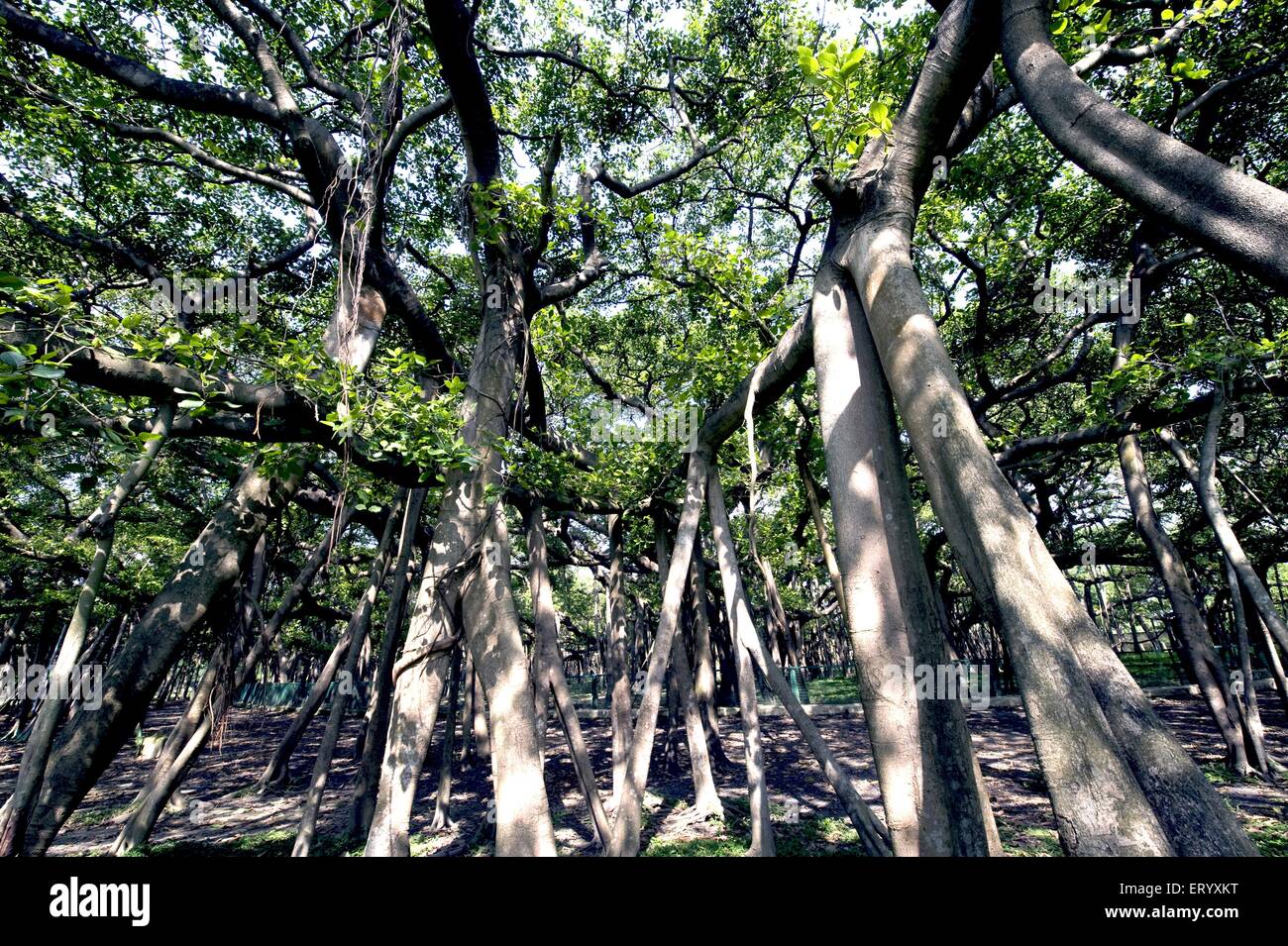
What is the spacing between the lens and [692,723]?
7.30 metres

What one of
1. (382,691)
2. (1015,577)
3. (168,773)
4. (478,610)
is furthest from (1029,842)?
(168,773)

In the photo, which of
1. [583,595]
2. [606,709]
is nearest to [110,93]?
[606,709]

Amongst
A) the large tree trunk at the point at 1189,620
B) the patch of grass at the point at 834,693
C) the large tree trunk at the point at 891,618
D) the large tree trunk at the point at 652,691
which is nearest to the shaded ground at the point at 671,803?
the large tree trunk at the point at 1189,620

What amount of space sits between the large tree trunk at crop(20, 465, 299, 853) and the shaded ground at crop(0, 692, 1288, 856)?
12.0ft

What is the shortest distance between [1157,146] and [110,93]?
8.99 meters

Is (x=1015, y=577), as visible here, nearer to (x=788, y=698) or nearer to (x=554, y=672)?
(x=788, y=698)

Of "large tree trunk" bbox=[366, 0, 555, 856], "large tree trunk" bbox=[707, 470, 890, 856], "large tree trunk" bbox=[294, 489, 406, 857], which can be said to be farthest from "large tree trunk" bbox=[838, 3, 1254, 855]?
"large tree trunk" bbox=[294, 489, 406, 857]

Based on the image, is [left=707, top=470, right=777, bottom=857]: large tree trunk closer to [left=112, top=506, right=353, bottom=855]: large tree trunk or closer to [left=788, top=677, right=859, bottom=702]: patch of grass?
[left=112, top=506, right=353, bottom=855]: large tree trunk

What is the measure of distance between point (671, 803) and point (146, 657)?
6447 millimetres

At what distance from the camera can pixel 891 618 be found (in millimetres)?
2639

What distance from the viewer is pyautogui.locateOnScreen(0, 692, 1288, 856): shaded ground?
5.95 m

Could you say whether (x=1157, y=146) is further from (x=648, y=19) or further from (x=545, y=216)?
(x=648, y=19)

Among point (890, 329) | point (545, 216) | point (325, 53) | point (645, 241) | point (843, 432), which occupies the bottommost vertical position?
point (843, 432)

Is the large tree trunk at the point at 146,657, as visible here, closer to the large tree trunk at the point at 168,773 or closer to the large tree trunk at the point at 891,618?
the large tree trunk at the point at 168,773
